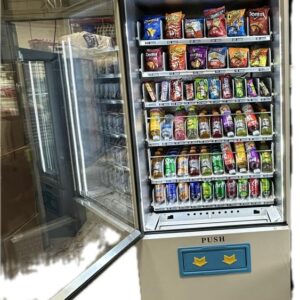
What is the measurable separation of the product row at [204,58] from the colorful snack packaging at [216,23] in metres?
0.10

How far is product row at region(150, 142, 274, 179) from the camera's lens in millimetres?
2049

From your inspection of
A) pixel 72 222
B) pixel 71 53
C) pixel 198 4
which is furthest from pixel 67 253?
pixel 198 4

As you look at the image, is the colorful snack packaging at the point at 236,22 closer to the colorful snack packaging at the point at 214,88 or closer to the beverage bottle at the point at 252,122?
the colorful snack packaging at the point at 214,88

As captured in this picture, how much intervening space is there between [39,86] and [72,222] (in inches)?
25.9

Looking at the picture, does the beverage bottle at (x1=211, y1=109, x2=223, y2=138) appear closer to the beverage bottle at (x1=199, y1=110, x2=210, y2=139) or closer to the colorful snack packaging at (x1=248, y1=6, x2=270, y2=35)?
the beverage bottle at (x1=199, y1=110, x2=210, y2=139)

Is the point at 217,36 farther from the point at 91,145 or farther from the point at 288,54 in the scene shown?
the point at 91,145

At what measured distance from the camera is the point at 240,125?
6.63 ft

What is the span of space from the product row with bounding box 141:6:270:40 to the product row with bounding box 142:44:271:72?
3.2 inches

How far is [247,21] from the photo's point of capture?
195 cm

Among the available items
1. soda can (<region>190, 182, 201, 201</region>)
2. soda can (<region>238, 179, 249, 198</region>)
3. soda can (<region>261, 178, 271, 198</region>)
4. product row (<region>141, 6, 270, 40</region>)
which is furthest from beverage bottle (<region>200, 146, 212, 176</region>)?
product row (<region>141, 6, 270, 40</region>)

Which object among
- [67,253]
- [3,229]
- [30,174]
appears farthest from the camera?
[67,253]

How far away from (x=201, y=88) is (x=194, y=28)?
0.33 metres

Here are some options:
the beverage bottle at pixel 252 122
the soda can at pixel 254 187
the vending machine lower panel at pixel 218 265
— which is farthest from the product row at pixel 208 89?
the vending machine lower panel at pixel 218 265

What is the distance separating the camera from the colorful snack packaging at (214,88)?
6.68ft
